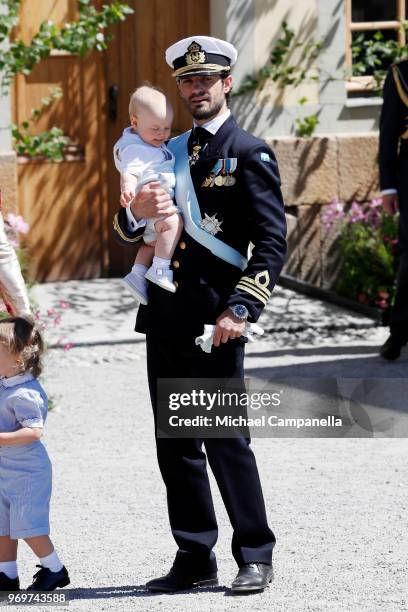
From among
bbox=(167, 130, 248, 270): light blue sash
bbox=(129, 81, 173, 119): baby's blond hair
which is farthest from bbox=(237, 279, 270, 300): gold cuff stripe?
bbox=(129, 81, 173, 119): baby's blond hair

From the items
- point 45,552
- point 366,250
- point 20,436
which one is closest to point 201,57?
→ point 20,436

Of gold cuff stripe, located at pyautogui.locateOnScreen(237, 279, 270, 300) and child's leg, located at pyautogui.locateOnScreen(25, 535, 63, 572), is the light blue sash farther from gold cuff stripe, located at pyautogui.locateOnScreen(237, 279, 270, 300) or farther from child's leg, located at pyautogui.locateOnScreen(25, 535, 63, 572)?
child's leg, located at pyautogui.locateOnScreen(25, 535, 63, 572)

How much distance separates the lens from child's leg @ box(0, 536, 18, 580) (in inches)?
195

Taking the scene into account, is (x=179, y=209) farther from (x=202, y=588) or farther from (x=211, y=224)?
(x=202, y=588)

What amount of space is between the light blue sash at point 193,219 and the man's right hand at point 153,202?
5 cm

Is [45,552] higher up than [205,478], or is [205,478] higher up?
[205,478]

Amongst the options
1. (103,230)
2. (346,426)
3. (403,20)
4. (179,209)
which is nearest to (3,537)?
(179,209)

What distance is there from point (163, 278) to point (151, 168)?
0.37 m

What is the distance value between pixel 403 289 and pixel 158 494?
3033 millimetres

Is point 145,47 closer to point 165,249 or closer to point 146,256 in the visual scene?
point 146,256

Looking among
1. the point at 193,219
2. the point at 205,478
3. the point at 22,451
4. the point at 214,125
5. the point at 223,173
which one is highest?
the point at 214,125

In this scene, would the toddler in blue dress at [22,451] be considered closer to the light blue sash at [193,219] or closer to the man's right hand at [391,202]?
the light blue sash at [193,219]

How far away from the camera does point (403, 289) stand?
349 inches

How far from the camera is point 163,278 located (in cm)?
502
